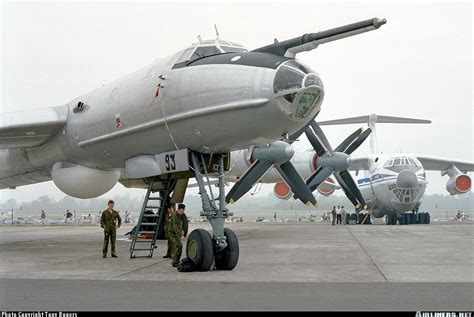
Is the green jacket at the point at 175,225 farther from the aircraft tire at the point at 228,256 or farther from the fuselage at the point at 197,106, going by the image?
the fuselage at the point at 197,106

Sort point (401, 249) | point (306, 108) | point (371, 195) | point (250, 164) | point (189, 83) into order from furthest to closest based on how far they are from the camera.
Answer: point (371, 195), point (250, 164), point (401, 249), point (189, 83), point (306, 108)

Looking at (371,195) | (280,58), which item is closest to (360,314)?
(280,58)

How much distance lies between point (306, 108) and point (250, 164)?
41.4ft

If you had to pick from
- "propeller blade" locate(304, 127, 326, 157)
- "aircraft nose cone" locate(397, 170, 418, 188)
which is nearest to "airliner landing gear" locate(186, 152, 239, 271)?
"propeller blade" locate(304, 127, 326, 157)

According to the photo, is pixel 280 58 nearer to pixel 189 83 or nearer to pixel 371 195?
pixel 189 83

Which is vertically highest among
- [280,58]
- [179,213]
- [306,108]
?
[280,58]

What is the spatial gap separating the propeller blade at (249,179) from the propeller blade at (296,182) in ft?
1.86

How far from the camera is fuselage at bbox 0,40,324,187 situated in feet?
31.1

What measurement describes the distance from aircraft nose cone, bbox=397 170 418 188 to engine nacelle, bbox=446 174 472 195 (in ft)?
15.3

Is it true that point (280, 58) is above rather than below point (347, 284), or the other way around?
above

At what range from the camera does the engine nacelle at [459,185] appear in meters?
34.1

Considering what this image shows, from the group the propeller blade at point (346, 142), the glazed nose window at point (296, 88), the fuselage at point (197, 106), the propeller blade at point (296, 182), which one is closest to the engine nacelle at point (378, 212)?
the propeller blade at point (346, 142)

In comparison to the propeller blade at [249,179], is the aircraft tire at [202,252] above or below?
below

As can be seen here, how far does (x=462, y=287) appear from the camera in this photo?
25.1 feet
